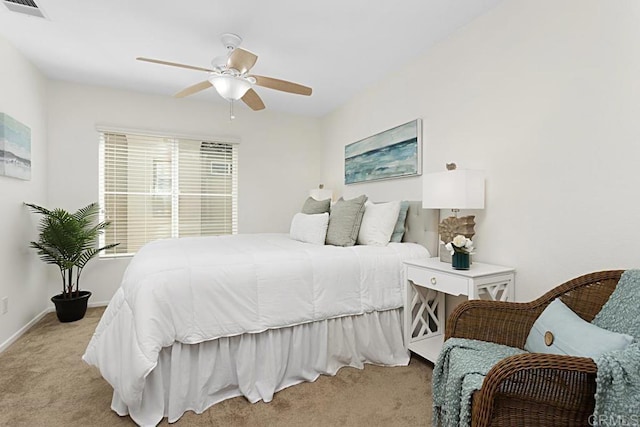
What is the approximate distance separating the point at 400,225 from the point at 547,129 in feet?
4.17

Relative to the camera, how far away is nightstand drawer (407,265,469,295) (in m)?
1.93

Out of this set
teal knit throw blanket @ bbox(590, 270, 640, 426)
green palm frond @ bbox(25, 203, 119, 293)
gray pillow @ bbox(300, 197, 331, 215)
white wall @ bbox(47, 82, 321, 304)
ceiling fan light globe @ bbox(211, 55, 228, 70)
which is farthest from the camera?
white wall @ bbox(47, 82, 321, 304)

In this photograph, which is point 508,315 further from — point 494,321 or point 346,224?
point 346,224

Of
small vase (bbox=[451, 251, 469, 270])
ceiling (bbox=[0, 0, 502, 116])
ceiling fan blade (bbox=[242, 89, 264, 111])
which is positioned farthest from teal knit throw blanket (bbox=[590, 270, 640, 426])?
ceiling fan blade (bbox=[242, 89, 264, 111])

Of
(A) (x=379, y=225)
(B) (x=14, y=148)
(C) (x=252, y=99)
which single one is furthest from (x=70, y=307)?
(A) (x=379, y=225)

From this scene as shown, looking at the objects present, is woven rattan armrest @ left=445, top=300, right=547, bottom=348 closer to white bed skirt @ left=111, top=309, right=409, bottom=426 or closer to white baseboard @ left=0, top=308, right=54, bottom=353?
white bed skirt @ left=111, top=309, right=409, bottom=426

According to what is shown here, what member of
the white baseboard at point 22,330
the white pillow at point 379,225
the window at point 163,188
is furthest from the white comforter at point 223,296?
the window at point 163,188

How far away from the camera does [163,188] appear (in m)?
4.05

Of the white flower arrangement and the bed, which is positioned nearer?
the bed

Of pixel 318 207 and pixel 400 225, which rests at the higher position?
pixel 318 207

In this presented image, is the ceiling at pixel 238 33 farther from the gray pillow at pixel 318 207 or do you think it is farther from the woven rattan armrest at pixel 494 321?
the woven rattan armrest at pixel 494 321

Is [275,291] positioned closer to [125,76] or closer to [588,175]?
[588,175]

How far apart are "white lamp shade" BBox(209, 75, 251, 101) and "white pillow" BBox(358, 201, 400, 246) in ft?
4.72

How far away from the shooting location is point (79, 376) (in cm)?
218
